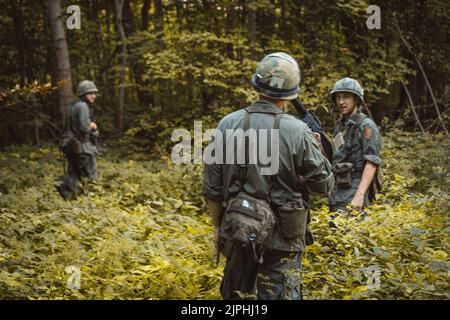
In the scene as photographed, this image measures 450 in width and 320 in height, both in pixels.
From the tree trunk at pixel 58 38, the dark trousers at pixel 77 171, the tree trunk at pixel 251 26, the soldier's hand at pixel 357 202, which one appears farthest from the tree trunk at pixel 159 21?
the soldier's hand at pixel 357 202

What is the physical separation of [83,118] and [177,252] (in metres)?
5.51

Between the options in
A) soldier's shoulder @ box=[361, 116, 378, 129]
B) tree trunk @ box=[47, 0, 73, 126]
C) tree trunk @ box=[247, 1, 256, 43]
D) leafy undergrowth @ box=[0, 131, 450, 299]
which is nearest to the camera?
leafy undergrowth @ box=[0, 131, 450, 299]

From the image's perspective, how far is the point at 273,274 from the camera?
3.67 metres

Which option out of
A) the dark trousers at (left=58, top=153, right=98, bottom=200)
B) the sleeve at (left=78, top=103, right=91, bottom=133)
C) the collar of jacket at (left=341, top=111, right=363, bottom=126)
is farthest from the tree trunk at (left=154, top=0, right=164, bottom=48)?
the collar of jacket at (left=341, top=111, right=363, bottom=126)

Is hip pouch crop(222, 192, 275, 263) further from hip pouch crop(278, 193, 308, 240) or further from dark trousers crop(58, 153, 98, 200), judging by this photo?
dark trousers crop(58, 153, 98, 200)

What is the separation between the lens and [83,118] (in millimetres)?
9859

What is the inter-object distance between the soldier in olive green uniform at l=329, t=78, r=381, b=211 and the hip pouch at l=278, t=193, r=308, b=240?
2010mm

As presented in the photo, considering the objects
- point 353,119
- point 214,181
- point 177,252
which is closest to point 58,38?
point 177,252

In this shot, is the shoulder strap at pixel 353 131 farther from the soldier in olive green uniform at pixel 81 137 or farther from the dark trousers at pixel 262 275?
the soldier in olive green uniform at pixel 81 137

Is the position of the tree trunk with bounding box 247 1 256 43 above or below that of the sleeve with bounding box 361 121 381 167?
above

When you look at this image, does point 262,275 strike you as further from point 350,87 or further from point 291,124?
point 350,87

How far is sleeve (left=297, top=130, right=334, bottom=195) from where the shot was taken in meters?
3.50
